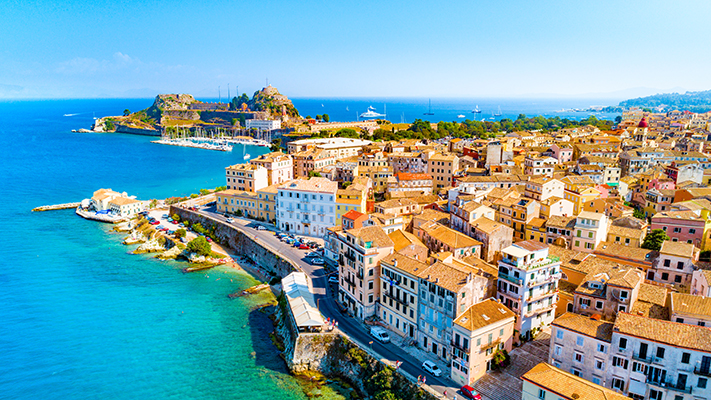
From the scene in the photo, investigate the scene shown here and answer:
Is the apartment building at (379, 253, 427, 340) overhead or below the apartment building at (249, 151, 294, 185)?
below

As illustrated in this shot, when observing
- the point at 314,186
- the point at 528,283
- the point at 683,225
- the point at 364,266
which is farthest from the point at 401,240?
the point at 683,225

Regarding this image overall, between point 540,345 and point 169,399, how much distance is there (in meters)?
26.0

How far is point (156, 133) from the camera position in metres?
200

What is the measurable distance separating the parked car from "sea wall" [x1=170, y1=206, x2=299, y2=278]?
13.5 metres

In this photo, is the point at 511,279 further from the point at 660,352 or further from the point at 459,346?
the point at 660,352

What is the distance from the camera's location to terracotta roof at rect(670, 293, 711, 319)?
2622 cm

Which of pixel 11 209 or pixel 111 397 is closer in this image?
pixel 111 397

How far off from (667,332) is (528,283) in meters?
8.36

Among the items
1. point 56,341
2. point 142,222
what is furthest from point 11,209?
point 56,341

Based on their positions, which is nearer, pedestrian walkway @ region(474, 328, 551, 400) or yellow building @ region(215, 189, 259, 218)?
pedestrian walkway @ region(474, 328, 551, 400)

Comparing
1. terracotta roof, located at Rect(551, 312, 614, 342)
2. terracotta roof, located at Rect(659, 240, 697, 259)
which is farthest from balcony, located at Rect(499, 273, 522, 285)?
terracotta roof, located at Rect(659, 240, 697, 259)

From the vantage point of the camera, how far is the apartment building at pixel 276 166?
72812 millimetres

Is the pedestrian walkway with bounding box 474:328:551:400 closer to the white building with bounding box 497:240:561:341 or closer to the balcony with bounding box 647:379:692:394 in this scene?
the white building with bounding box 497:240:561:341

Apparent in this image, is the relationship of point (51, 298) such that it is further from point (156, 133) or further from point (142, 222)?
point (156, 133)
